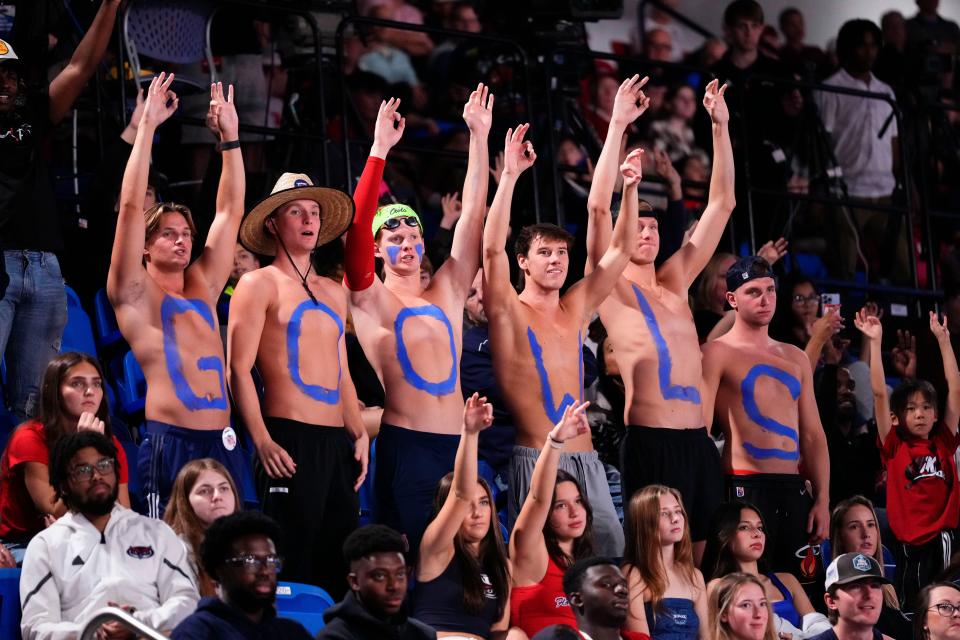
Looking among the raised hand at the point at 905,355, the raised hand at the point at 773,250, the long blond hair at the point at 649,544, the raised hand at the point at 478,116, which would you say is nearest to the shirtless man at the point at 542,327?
the raised hand at the point at 478,116

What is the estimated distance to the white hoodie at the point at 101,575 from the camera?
531 cm

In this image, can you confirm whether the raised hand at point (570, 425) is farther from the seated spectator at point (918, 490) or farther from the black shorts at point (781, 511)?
the seated spectator at point (918, 490)

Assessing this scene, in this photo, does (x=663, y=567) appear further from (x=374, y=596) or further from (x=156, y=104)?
(x=156, y=104)

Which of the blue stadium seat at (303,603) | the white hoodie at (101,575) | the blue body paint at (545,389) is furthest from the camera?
the blue body paint at (545,389)

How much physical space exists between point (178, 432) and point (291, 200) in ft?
3.44

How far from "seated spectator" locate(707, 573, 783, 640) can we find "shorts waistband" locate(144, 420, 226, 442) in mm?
1968

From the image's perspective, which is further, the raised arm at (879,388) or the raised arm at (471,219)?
the raised arm at (879,388)

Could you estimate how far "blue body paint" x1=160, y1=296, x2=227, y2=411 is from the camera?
6.47 m

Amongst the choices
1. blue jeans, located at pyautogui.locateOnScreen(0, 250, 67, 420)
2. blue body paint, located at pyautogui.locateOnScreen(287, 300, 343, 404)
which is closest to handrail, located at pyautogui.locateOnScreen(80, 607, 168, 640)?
blue body paint, located at pyautogui.locateOnScreen(287, 300, 343, 404)

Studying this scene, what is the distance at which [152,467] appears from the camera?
638cm

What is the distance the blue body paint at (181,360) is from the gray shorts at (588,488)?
4.08ft

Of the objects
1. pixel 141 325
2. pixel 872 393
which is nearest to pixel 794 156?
pixel 872 393

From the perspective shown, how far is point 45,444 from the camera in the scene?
238 inches

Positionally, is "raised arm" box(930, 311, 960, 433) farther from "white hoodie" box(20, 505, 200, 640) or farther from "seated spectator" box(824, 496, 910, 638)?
"white hoodie" box(20, 505, 200, 640)
